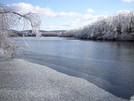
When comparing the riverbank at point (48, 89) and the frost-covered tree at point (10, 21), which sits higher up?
the frost-covered tree at point (10, 21)

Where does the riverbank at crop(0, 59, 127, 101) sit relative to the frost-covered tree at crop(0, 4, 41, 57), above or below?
below

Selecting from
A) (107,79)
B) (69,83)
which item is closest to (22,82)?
(69,83)

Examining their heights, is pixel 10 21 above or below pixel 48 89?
above

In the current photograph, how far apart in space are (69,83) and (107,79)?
288cm

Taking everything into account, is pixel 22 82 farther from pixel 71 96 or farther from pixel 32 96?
pixel 71 96

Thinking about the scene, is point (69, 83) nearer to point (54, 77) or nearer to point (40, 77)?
point (54, 77)

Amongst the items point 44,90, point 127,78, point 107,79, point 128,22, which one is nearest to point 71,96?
point 44,90

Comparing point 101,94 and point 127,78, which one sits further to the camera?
point 127,78

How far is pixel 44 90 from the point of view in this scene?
7039 mm

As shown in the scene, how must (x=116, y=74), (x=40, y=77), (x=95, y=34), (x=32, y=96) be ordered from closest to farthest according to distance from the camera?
(x=32, y=96)
(x=40, y=77)
(x=116, y=74)
(x=95, y=34)

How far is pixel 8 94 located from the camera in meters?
6.51

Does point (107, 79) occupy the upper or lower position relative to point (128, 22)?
lower

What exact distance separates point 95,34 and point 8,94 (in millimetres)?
70142

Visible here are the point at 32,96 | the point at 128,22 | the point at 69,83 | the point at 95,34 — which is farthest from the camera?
the point at 95,34
